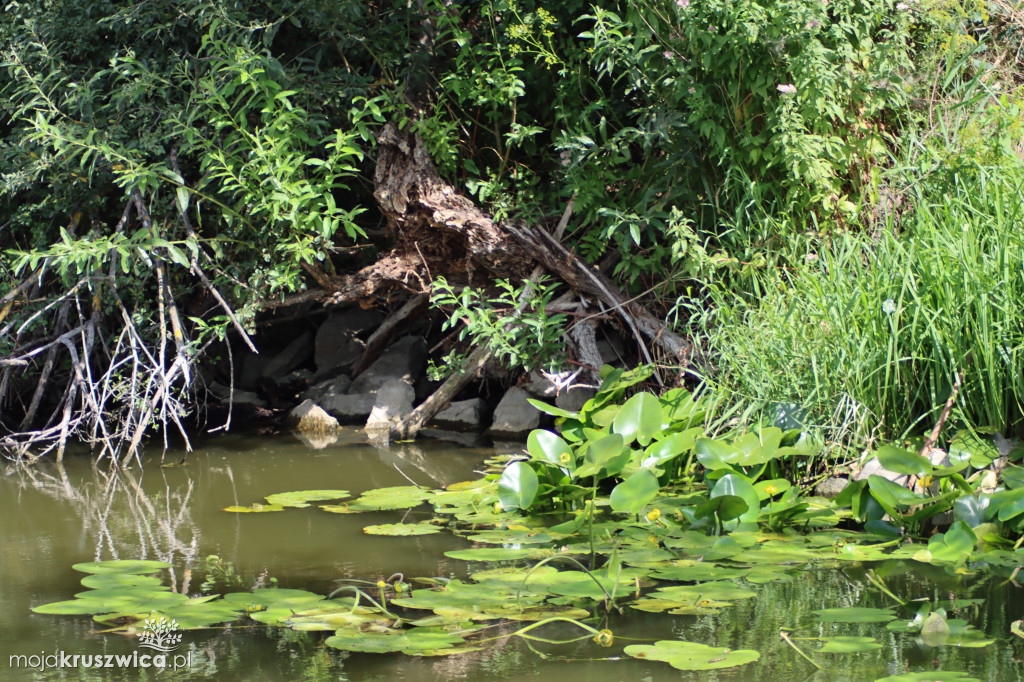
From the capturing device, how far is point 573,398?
5.41 meters

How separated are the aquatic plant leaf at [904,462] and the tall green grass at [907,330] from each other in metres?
0.39

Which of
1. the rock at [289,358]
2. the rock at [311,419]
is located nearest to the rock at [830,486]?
the rock at [311,419]

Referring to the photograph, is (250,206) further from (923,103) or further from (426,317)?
(923,103)

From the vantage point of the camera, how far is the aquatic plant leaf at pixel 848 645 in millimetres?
2150

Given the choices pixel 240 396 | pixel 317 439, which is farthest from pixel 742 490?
pixel 240 396

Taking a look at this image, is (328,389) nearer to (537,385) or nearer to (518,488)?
(537,385)

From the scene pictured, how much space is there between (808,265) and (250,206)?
2.92m

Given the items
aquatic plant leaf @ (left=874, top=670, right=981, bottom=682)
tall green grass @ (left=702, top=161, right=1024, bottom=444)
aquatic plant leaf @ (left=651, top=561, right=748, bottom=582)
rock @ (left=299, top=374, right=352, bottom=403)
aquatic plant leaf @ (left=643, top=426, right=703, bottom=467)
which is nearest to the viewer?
aquatic plant leaf @ (left=874, top=670, right=981, bottom=682)

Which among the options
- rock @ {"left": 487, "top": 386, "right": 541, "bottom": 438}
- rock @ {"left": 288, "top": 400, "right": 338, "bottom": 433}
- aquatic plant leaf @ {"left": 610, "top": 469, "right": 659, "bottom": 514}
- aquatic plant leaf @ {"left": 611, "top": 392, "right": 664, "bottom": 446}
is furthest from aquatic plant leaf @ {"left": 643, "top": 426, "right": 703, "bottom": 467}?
rock @ {"left": 288, "top": 400, "right": 338, "bottom": 433}

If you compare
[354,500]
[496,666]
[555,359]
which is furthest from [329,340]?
[496,666]

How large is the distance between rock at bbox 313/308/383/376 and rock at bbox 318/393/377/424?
61 cm

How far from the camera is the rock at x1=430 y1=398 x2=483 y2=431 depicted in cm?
591

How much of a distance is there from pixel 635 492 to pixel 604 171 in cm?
209

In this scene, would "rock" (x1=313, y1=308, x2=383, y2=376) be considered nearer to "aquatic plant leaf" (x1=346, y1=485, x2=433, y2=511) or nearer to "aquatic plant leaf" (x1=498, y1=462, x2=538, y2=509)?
"aquatic plant leaf" (x1=346, y1=485, x2=433, y2=511)
